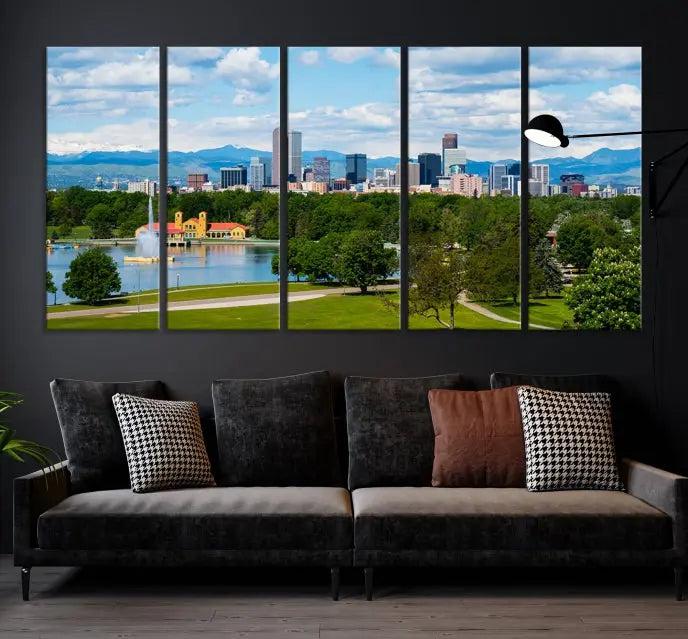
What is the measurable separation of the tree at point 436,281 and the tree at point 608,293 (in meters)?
0.64

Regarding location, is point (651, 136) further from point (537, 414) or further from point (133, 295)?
point (133, 295)

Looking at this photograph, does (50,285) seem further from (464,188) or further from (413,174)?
(464,188)

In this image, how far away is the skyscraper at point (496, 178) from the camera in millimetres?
5477

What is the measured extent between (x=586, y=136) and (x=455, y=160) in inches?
35.2

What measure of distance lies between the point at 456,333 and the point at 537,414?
79cm

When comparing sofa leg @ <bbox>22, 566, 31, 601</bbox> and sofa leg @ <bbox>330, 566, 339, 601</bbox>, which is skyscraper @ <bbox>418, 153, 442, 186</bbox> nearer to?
sofa leg @ <bbox>330, 566, 339, 601</bbox>

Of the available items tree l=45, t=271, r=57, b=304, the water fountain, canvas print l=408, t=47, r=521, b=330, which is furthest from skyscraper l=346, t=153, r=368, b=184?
tree l=45, t=271, r=57, b=304

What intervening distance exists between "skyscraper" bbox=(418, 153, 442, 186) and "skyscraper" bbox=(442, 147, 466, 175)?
4 cm

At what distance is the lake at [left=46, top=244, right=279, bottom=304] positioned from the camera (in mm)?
5492

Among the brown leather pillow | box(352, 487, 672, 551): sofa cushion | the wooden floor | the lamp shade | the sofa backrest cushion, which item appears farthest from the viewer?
the sofa backrest cushion

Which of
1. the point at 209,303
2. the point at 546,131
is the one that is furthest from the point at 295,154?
the point at 546,131

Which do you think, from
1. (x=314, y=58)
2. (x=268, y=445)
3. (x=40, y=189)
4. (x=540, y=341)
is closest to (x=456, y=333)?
(x=540, y=341)

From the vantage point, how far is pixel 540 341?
544 cm

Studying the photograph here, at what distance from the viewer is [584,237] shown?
5.50 metres
